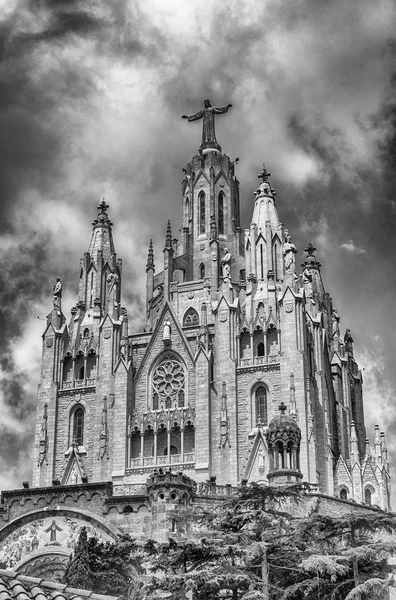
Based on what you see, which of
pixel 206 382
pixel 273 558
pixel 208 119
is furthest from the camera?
pixel 208 119

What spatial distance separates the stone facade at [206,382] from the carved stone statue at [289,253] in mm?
112

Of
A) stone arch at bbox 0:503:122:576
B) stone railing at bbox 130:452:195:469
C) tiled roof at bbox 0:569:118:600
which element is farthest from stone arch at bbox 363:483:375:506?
tiled roof at bbox 0:569:118:600

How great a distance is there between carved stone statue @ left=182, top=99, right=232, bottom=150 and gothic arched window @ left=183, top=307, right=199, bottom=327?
57.9 feet

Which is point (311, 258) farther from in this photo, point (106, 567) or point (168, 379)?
point (106, 567)

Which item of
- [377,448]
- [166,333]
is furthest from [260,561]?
[377,448]

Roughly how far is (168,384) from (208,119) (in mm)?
29196

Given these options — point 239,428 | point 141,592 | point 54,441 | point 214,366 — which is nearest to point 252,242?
point 214,366

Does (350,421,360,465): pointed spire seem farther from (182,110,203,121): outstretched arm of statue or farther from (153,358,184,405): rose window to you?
(182,110,203,121): outstretched arm of statue

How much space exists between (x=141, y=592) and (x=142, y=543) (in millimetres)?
4796

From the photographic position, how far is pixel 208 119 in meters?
83.2

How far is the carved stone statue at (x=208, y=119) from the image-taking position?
81812mm

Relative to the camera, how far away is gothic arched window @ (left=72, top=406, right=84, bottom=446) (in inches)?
2522

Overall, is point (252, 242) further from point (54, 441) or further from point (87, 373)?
point (54, 441)

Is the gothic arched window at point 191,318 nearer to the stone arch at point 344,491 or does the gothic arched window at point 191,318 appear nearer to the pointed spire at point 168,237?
the pointed spire at point 168,237
